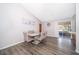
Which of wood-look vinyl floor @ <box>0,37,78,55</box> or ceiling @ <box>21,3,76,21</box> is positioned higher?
ceiling @ <box>21,3,76,21</box>

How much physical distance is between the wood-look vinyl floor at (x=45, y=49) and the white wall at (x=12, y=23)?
11 centimetres

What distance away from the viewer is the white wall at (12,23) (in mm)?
1495

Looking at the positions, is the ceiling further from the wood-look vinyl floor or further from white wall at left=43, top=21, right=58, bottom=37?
the wood-look vinyl floor

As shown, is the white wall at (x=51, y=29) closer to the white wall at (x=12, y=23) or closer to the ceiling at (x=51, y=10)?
the ceiling at (x=51, y=10)

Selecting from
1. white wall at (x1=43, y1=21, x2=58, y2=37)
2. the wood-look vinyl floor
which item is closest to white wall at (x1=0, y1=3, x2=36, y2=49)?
the wood-look vinyl floor

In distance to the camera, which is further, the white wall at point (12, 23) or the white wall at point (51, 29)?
the white wall at point (51, 29)

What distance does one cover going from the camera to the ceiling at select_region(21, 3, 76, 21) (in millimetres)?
1506

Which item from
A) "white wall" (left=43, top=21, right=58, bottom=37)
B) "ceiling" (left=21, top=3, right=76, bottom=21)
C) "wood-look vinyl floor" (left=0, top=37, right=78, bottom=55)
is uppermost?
"ceiling" (left=21, top=3, right=76, bottom=21)

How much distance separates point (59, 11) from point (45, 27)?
1.36ft

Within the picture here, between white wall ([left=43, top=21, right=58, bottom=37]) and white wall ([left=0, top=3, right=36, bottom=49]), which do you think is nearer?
white wall ([left=0, top=3, right=36, bottom=49])

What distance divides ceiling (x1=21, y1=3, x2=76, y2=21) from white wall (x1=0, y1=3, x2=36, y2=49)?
0.46 feet

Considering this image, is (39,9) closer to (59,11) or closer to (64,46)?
(59,11)

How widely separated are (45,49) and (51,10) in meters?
0.77

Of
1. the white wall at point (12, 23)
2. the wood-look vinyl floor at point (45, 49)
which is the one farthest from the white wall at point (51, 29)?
the white wall at point (12, 23)
